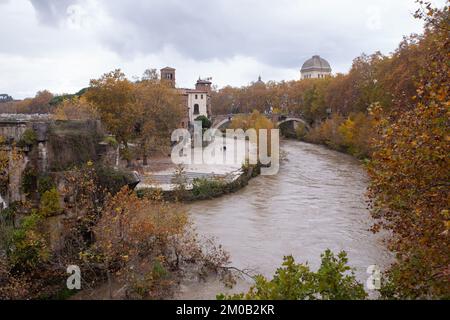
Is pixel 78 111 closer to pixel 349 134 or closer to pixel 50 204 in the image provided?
pixel 50 204

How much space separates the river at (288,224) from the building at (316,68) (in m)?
92.0

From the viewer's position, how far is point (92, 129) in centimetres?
1564

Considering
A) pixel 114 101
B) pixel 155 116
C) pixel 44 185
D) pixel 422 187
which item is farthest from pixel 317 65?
pixel 422 187

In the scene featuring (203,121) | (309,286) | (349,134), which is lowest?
(309,286)

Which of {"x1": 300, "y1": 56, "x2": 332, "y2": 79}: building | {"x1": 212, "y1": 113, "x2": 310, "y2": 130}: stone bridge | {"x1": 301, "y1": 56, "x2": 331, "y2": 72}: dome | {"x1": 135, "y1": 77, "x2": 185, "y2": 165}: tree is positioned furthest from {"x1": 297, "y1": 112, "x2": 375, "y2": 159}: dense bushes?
{"x1": 301, "y1": 56, "x2": 331, "y2": 72}: dome

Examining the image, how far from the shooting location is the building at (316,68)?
11806 cm

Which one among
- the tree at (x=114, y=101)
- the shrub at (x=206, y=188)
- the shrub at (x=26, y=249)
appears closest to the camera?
the shrub at (x=26, y=249)

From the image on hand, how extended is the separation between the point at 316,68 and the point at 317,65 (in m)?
0.86

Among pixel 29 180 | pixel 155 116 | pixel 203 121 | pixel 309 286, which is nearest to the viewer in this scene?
pixel 309 286

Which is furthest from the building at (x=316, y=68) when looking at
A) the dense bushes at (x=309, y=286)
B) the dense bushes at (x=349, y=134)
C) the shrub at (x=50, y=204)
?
the dense bushes at (x=309, y=286)

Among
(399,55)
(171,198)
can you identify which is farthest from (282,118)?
(171,198)

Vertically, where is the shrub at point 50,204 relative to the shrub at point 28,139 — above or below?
below

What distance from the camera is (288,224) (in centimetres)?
1858

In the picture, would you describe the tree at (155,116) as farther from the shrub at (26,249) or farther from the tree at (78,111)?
the shrub at (26,249)
